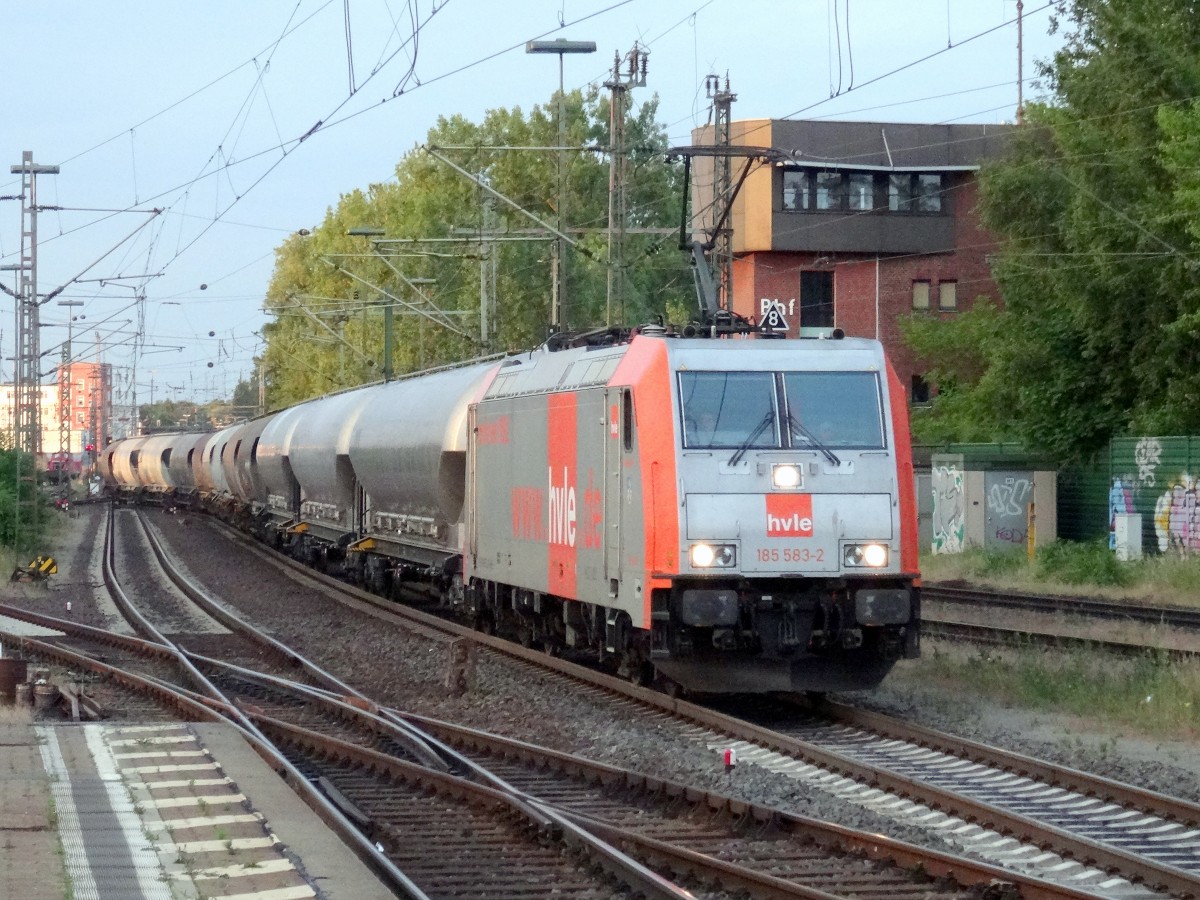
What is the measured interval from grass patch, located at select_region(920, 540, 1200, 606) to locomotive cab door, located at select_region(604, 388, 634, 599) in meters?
13.0

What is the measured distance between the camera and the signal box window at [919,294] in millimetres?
56656

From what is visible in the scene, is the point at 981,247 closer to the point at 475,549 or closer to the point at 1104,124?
the point at 1104,124

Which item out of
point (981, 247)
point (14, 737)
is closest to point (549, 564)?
Answer: point (14, 737)

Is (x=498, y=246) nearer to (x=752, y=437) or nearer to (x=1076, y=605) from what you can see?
(x=1076, y=605)

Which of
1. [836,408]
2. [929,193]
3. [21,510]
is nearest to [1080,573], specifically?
[836,408]

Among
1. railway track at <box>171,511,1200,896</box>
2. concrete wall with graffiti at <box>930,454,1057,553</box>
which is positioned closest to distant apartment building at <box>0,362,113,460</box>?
concrete wall with graffiti at <box>930,454,1057,553</box>

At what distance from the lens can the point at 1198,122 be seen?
2633 centimetres

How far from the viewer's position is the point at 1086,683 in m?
14.4

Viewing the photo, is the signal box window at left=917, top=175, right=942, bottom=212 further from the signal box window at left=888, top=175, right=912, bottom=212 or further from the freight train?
the freight train

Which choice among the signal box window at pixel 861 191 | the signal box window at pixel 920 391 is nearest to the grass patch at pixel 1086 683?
the signal box window at pixel 861 191

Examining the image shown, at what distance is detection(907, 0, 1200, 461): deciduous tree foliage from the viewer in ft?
97.9

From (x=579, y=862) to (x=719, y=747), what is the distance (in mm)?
3717

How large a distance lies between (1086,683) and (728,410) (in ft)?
13.5

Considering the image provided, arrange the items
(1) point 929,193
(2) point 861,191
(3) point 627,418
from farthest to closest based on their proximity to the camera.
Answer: (1) point 929,193 → (2) point 861,191 → (3) point 627,418
